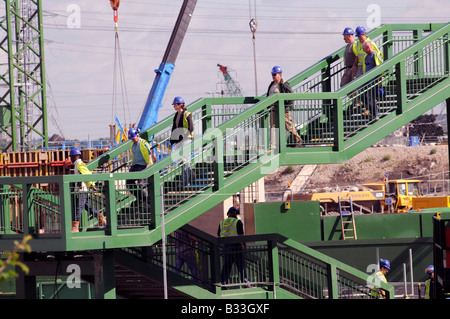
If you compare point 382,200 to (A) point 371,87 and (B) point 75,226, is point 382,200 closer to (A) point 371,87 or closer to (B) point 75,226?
(A) point 371,87

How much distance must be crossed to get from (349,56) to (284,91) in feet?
6.29

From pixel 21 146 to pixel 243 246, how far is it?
3108 centimetres

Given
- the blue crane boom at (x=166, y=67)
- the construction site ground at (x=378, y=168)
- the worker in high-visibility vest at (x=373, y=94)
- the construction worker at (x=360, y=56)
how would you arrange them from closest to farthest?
the worker in high-visibility vest at (x=373, y=94)
the construction worker at (x=360, y=56)
the blue crane boom at (x=166, y=67)
the construction site ground at (x=378, y=168)

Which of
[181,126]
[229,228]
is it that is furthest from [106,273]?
[229,228]

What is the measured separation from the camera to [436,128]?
11881 cm

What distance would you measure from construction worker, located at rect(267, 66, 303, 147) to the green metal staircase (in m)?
0.15

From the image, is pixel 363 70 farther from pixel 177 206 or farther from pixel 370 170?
pixel 370 170

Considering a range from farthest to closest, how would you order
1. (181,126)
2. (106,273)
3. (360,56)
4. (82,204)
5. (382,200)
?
(382,200)
(360,56)
(181,126)
(106,273)
(82,204)

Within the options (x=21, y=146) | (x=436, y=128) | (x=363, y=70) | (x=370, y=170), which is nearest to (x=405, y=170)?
(x=370, y=170)

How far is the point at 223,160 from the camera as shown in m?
13.7

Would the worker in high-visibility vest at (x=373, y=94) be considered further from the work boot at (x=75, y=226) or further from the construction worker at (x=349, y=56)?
the work boot at (x=75, y=226)

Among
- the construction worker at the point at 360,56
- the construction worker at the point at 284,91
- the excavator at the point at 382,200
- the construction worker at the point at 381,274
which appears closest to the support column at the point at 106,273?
the construction worker at the point at 284,91

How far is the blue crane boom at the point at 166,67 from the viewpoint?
96.0 feet

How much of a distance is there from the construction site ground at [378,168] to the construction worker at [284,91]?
7214cm
